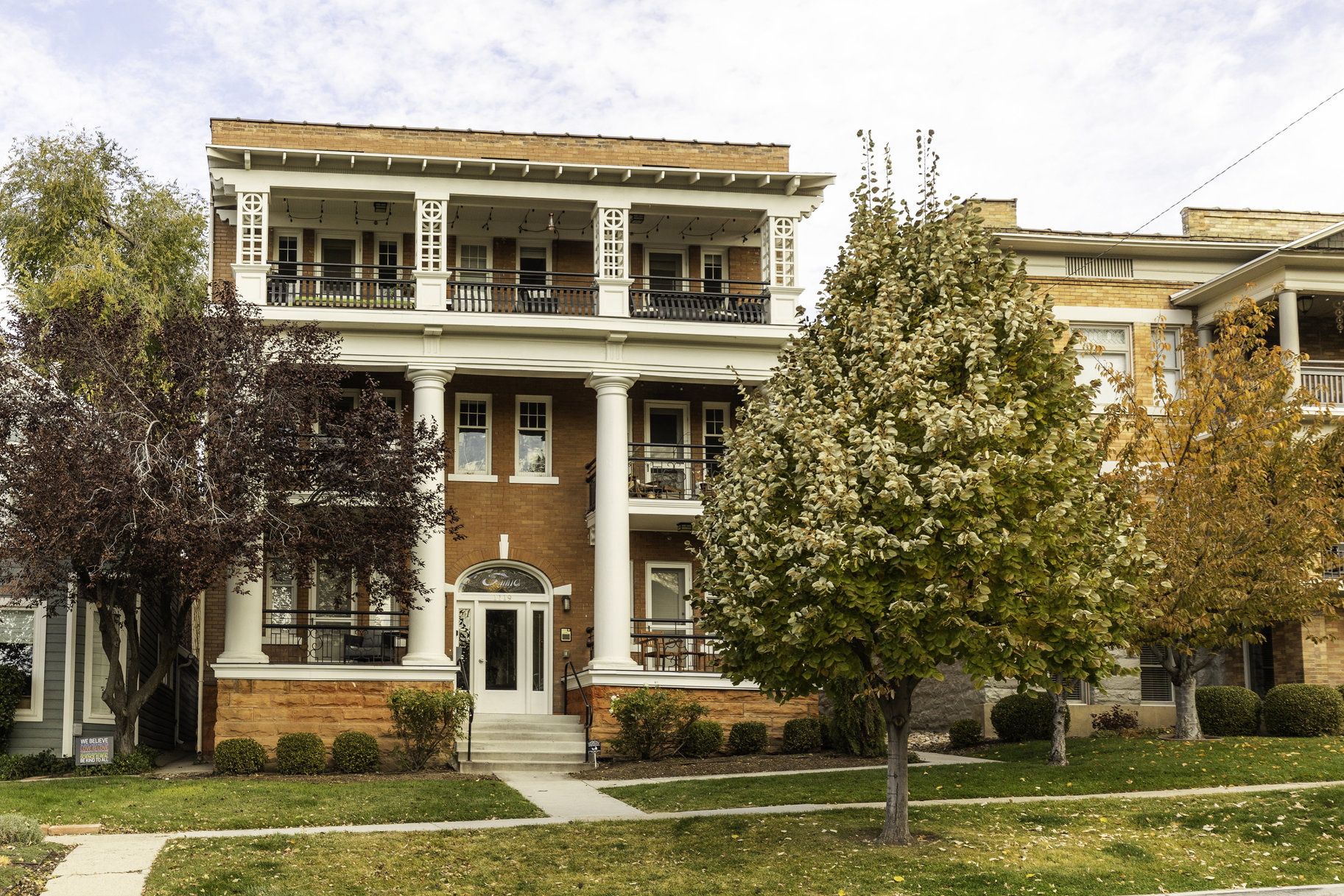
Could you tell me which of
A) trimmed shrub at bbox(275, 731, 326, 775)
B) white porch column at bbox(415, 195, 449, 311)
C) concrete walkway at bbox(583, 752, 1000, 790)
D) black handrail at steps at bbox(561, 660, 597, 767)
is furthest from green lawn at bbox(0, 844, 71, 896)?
white porch column at bbox(415, 195, 449, 311)

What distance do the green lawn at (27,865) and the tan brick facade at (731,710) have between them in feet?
39.8

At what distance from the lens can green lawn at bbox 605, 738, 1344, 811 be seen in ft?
55.2

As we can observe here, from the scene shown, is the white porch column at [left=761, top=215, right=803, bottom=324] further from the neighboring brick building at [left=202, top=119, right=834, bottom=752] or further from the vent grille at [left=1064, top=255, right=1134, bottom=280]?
the vent grille at [left=1064, top=255, right=1134, bottom=280]

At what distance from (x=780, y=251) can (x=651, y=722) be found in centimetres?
988

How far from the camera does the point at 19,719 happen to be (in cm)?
2250

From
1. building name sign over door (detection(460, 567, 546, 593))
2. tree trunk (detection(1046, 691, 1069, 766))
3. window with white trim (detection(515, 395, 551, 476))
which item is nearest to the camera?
tree trunk (detection(1046, 691, 1069, 766))

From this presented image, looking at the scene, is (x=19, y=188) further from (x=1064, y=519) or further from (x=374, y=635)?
(x=1064, y=519)

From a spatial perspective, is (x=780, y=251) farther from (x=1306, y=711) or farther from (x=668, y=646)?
(x=1306, y=711)

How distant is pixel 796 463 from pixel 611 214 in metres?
14.1

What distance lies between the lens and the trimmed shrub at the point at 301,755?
2189 centimetres

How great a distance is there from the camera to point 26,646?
2284cm

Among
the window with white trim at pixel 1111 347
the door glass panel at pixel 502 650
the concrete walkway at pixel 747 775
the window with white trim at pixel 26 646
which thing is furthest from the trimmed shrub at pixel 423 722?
the window with white trim at pixel 1111 347

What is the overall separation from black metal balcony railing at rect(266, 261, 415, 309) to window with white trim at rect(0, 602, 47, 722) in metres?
7.13

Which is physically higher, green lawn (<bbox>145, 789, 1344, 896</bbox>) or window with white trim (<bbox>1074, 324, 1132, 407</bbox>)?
window with white trim (<bbox>1074, 324, 1132, 407</bbox>)
